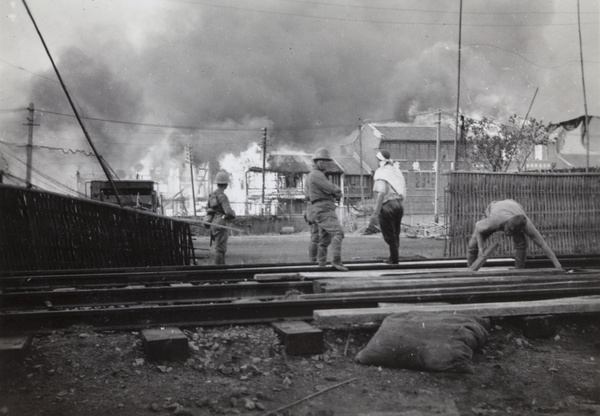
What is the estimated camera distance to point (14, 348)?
12.9ft

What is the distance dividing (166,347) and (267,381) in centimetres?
83

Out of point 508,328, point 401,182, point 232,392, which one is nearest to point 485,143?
point 401,182

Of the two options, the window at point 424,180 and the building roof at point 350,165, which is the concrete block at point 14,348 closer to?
the building roof at point 350,165

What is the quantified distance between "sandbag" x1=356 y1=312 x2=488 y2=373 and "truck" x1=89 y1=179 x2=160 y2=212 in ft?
39.8

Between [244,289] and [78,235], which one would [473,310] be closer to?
[244,289]

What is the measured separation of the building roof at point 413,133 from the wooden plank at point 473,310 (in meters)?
57.2

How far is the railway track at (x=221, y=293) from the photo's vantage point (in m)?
4.88

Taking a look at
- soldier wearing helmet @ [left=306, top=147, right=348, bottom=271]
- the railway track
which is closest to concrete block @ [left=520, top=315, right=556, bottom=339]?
the railway track

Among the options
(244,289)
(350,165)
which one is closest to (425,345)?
(244,289)

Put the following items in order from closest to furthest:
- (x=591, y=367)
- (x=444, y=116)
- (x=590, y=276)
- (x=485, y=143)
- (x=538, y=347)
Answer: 1. (x=591, y=367)
2. (x=538, y=347)
3. (x=590, y=276)
4. (x=485, y=143)
5. (x=444, y=116)

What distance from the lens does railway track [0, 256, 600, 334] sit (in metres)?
4.88

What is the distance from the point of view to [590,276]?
22.5 ft

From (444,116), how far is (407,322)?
74.4 metres

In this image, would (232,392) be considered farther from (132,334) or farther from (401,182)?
(401,182)
